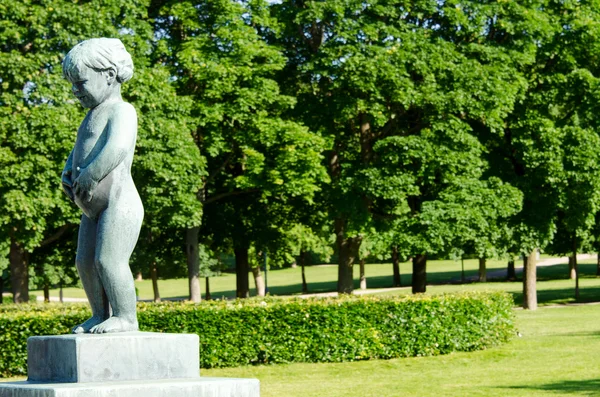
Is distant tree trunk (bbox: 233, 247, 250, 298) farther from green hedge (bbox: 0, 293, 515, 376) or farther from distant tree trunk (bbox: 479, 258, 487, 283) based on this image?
distant tree trunk (bbox: 479, 258, 487, 283)

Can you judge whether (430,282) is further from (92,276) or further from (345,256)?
(92,276)

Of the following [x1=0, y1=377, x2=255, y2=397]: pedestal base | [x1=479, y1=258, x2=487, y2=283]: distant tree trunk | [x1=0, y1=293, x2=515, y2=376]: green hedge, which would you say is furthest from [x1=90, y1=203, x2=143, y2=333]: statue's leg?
[x1=479, y1=258, x2=487, y2=283]: distant tree trunk

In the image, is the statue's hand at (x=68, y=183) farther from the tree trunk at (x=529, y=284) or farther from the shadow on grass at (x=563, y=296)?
the shadow on grass at (x=563, y=296)

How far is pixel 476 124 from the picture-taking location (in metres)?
32.7

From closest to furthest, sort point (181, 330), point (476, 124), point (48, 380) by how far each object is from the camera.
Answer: point (48, 380)
point (181, 330)
point (476, 124)

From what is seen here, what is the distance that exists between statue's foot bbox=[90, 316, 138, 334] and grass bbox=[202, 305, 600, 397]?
807 cm

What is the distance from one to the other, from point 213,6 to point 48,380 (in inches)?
949

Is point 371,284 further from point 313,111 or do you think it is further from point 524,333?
point 524,333

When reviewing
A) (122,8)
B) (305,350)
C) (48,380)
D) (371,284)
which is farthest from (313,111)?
(371,284)

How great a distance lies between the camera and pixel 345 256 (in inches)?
1312

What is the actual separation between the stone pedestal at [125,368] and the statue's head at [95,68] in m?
2.05

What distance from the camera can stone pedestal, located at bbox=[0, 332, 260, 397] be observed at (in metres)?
7.55

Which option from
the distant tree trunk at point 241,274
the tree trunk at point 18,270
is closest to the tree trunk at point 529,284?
the distant tree trunk at point 241,274

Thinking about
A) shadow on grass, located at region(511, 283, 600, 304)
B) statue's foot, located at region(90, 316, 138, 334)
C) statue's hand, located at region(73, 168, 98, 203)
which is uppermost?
statue's hand, located at region(73, 168, 98, 203)
